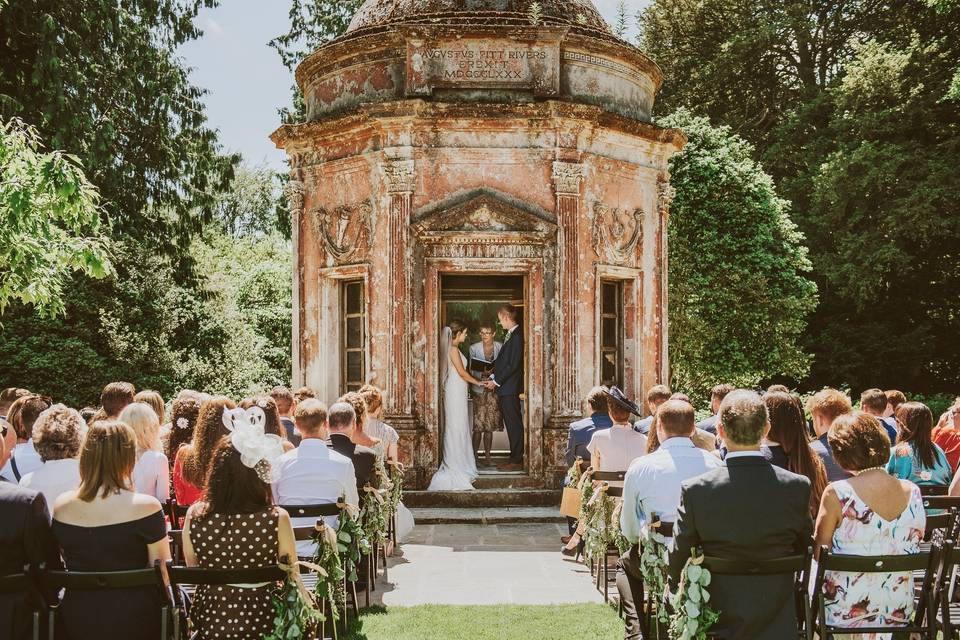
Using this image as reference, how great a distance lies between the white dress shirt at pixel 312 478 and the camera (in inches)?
259

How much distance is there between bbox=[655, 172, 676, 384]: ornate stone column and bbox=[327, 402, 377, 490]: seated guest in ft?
23.2

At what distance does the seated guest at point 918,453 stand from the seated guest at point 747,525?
10.4 feet

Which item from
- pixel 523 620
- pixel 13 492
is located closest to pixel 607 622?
pixel 523 620

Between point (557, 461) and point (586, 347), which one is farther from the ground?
point (586, 347)

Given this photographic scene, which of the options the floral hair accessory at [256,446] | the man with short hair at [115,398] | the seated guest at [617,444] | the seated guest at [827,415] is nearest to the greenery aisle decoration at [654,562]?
the seated guest at [827,415]

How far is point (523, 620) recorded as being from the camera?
703cm

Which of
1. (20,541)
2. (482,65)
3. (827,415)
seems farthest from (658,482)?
(482,65)

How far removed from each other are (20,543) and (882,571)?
169 inches

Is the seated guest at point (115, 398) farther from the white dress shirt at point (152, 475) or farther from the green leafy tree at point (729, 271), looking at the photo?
the green leafy tree at point (729, 271)

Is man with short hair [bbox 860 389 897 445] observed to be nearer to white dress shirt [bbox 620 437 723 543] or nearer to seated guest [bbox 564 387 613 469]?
seated guest [bbox 564 387 613 469]

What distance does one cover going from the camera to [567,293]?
1234cm

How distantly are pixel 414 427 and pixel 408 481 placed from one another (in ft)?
2.34

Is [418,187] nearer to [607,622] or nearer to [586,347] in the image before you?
[586,347]

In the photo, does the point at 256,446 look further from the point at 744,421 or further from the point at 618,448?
the point at 618,448
